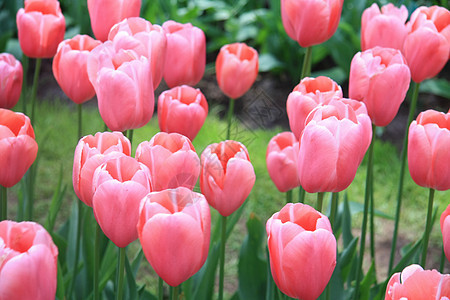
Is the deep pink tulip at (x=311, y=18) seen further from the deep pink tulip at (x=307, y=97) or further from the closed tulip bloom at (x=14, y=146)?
the closed tulip bloom at (x=14, y=146)

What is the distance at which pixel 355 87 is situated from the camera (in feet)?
3.86

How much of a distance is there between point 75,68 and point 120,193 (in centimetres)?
50

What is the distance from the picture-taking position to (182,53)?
1331mm

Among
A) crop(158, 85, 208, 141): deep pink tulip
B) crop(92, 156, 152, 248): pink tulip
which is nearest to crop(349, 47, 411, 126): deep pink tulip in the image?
crop(158, 85, 208, 141): deep pink tulip

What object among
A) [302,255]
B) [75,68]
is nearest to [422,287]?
[302,255]

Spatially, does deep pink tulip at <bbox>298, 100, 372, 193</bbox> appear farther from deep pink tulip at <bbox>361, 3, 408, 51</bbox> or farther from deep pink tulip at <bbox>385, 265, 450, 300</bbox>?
deep pink tulip at <bbox>361, 3, 408, 51</bbox>

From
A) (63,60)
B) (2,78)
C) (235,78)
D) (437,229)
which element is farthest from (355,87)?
(437,229)

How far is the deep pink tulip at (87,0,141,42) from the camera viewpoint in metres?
1.29

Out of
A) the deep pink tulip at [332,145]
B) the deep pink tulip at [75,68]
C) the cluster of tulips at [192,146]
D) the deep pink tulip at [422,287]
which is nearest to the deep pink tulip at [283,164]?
the cluster of tulips at [192,146]

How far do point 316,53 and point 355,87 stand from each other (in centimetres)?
277

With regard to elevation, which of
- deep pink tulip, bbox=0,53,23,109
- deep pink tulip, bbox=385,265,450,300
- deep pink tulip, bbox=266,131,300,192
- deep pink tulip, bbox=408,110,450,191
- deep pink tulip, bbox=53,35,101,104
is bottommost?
deep pink tulip, bbox=266,131,300,192

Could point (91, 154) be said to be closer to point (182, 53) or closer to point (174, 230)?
point (174, 230)

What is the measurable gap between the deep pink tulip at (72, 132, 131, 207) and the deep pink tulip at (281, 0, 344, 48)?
1.72 ft

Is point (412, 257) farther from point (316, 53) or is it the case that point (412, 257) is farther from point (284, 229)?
point (316, 53)
